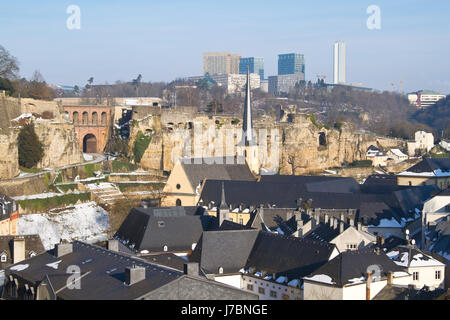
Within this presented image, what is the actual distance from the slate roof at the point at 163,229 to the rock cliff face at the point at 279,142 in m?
24.6

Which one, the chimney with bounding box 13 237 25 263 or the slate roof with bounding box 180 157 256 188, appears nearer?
the chimney with bounding box 13 237 25 263

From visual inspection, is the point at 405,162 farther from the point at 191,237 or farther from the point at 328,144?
the point at 191,237

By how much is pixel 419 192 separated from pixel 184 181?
16.1m

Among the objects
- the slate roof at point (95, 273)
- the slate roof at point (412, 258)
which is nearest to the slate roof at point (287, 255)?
the slate roof at point (412, 258)

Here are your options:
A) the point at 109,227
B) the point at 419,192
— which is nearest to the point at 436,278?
the point at 419,192

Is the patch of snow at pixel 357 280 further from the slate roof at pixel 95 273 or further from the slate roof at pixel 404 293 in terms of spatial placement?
the slate roof at pixel 95 273

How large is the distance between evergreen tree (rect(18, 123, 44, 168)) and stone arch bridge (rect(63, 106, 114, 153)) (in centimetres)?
1478

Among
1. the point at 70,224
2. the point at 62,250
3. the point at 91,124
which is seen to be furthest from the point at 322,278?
the point at 91,124

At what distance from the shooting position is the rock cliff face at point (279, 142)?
6644 centimetres

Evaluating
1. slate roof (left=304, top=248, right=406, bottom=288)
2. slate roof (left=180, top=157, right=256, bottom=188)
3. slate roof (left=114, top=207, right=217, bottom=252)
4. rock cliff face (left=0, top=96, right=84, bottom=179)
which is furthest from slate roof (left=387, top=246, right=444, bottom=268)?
rock cliff face (left=0, top=96, right=84, bottom=179)

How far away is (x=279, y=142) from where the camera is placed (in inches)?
2960

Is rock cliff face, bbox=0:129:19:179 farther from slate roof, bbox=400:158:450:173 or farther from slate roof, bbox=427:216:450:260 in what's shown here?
slate roof, bbox=400:158:450:173

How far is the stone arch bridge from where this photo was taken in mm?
69062

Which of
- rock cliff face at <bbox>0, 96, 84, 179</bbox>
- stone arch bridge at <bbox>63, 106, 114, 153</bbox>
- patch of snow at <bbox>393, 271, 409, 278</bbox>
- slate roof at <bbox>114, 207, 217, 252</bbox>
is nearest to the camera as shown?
patch of snow at <bbox>393, 271, 409, 278</bbox>
